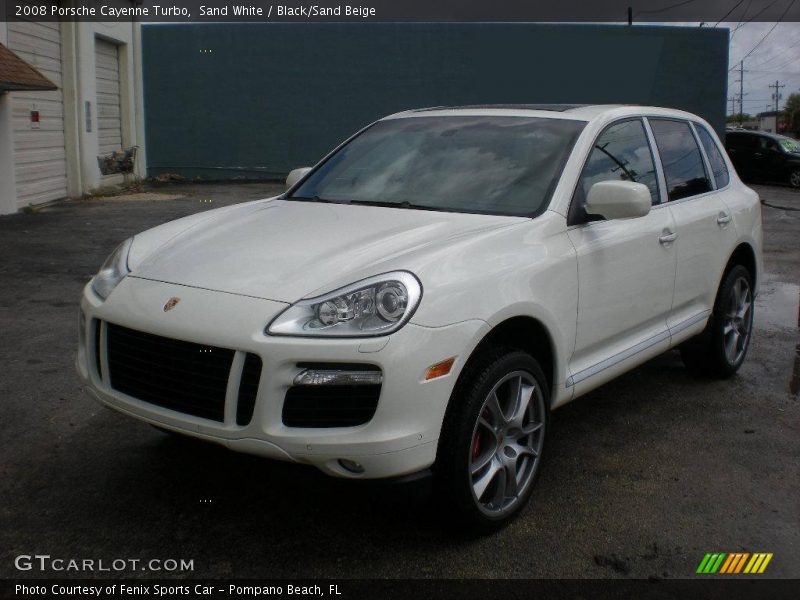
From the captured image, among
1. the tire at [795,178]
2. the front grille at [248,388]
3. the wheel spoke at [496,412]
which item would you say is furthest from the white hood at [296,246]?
the tire at [795,178]

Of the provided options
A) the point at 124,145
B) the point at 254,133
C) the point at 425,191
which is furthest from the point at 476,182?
the point at 254,133

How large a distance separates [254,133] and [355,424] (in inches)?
960

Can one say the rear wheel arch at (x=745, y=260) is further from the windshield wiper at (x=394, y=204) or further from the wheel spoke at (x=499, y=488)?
the wheel spoke at (x=499, y=488)

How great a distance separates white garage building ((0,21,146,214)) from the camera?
571 inches

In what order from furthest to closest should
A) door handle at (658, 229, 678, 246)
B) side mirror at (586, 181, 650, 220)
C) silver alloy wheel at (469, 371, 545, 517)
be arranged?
1. door handle at (658, 229, 678, 246)
2. side mirror at (586, 181, 650, 220)
3. silver alloy wheel at (469, 371, 545, 517)

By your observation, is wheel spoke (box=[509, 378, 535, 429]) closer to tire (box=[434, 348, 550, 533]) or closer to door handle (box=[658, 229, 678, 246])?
tire (box=[434, 348, 550, 533])

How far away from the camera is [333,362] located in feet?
10.2

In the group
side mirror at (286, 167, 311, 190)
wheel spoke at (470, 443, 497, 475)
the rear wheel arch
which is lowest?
wheel spoke at (470, 443, 497, 475)

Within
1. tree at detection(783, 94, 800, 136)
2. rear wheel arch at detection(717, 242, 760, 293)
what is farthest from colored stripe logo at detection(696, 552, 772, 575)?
tree at detection(783, 94, 800, 136)

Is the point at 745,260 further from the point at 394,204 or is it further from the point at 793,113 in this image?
the point at 793,113

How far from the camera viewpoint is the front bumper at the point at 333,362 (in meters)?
3.10

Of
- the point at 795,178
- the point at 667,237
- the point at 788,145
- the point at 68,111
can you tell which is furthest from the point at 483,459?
the point at 788,145
